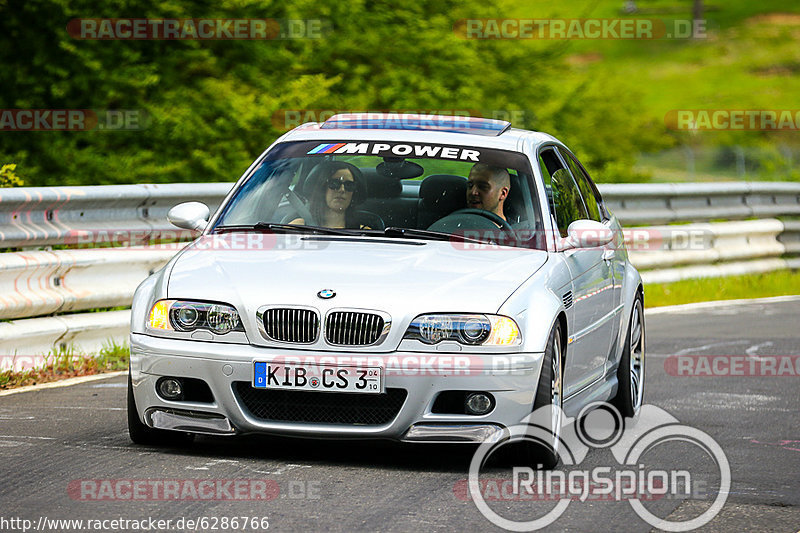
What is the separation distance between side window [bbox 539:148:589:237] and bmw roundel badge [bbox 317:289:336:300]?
1650mm

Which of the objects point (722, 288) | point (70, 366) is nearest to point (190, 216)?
point (70, 366)

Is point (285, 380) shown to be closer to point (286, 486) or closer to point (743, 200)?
point (286, 486)

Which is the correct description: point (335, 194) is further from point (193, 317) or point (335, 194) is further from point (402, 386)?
point (402, 386)

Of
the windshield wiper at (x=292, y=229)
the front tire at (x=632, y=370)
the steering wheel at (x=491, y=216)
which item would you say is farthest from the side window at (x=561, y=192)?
the windshield wiper at (x=292, y=229)

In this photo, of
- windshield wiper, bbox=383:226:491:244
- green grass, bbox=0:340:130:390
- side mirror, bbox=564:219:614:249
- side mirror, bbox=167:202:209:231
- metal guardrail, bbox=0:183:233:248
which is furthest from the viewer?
metal guardrail, bbox=0:183:233:248

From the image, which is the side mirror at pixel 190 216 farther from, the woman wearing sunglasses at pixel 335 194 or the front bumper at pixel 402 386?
the front bumper at pixel 402 386

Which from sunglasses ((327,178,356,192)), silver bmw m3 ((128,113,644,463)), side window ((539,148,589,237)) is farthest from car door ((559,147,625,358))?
sunglasses ((327,178,356,192))

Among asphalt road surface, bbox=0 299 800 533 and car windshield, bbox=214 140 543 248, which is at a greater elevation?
car windshield, bbox=214 140 543 248

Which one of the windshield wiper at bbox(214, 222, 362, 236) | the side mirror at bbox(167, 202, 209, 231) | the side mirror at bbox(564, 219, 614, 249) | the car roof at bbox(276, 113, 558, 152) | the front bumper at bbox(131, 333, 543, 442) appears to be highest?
the car roof at bbox(276, 113, 558, 152)

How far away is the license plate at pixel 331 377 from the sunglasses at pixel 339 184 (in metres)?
1.61

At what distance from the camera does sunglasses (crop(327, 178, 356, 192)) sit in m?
7.48

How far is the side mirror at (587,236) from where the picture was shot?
714cm

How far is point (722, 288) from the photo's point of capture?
16.8m

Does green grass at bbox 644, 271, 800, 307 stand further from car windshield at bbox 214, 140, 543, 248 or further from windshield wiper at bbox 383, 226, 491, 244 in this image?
windshield wiper at bbox 383, 226, 491, 244
